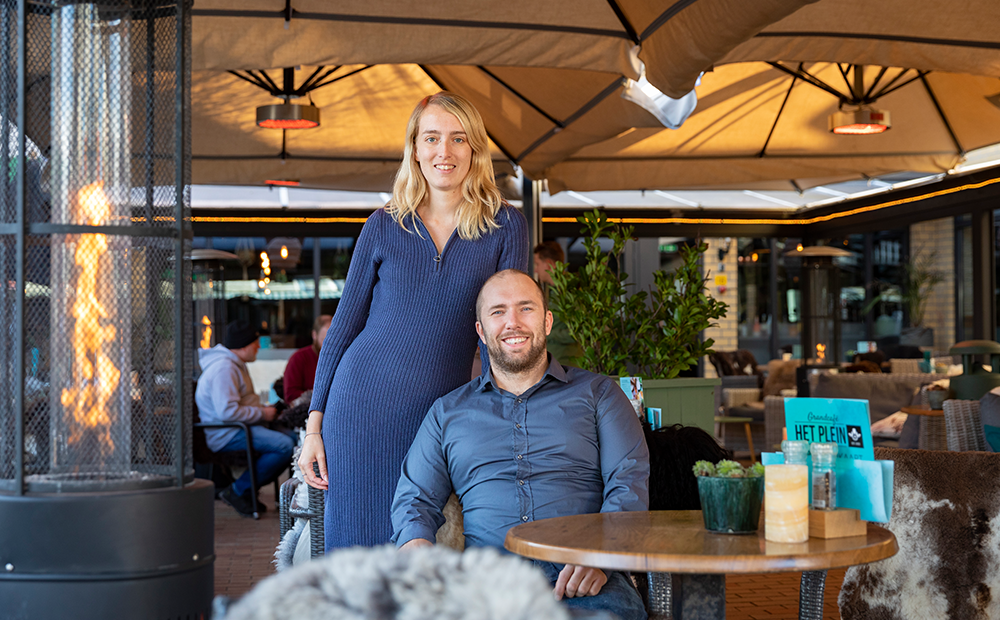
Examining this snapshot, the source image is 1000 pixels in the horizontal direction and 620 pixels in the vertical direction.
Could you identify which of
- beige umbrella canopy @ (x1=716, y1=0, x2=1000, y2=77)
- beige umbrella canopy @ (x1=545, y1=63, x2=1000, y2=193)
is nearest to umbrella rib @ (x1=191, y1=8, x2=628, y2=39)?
beige umbrella canopy @ (x1=716, y1=0, x2=1000, y2=77)

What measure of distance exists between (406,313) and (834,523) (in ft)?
3.73

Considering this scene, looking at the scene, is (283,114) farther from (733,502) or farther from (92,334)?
(733,502)

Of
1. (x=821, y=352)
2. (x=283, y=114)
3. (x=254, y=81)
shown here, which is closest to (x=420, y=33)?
(x=283, y=114)

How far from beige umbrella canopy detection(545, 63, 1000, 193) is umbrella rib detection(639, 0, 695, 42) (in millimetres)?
2577

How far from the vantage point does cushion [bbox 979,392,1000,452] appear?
4.40m

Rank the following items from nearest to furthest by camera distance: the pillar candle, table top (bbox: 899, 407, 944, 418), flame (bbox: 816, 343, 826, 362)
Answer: the pillar candle, table top (bbox: 899, 407, 944, 418), flame (bbox: 816, 343, 826, 362)

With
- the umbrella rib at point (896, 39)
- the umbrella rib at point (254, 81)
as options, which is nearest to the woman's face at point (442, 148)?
the umbrella rib at point (896, 39)

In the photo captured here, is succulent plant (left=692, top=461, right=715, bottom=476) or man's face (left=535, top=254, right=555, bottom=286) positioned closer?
succulent plant (left=692, top=461, right=715, bottom=476)

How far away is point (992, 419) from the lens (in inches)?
177

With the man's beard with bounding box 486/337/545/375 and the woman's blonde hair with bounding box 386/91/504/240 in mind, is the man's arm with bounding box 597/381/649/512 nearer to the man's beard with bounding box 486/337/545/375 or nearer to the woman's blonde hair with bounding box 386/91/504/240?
the man's beard with bounding box 486/337/545/375

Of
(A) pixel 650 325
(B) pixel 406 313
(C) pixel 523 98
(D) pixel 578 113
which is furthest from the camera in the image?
(C) pixel 523 98

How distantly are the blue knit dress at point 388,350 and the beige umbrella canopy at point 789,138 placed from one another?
3.61 m

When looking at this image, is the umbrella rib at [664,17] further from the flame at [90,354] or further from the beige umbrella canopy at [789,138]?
the beige umbrella canopy at [789,138]

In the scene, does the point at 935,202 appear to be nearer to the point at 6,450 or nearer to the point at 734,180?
the point at 734,180
